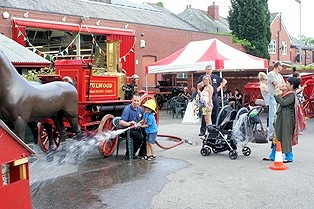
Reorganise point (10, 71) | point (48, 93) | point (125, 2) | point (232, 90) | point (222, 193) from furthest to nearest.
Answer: point (125, 2)
point (232, 90)
point (48, 93)
point (10, 71)
point (222, 193)

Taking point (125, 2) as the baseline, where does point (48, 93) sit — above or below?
below

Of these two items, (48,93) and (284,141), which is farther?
(284,141)

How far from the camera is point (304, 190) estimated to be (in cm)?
605

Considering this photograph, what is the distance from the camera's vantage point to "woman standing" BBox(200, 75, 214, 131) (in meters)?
9.94

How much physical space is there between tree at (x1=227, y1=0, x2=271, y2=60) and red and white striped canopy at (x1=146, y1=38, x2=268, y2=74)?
796 inches

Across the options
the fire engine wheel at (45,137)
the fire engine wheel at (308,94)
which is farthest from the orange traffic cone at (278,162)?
the fire engine wheel at (308,94)

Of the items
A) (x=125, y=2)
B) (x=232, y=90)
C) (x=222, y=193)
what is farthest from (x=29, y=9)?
(x=222, y=193)

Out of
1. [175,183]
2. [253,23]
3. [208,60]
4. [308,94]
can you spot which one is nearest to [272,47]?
[253,23]

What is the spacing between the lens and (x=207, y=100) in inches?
396

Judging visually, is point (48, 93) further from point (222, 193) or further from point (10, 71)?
point (222, 193)

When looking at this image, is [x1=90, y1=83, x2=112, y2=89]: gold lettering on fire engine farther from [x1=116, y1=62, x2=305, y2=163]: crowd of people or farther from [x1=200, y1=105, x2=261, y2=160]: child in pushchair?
[x1=200, y1=105, x2=261, y2=160]: child in pushchair

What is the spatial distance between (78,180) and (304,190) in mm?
3274

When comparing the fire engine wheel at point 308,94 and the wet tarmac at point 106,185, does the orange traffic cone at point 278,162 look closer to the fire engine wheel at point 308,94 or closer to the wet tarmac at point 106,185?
the wet tarmac at point 106,185

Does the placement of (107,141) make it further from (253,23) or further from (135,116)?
(253,23)
